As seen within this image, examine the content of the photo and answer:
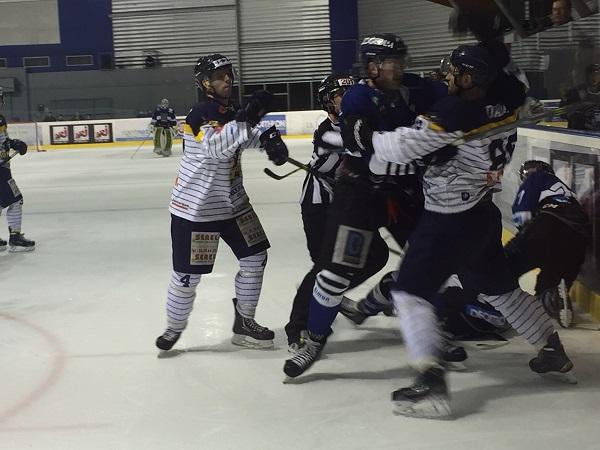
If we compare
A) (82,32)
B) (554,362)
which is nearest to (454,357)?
(554,362)

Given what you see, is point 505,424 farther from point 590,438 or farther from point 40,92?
point 40,92

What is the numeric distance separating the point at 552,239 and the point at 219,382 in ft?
4.94

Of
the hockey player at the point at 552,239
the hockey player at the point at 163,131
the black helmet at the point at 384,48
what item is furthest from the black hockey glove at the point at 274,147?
the hockey player at the point at 163,131

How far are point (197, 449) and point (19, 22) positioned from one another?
73.3 ft

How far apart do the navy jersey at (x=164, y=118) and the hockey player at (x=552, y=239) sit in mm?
11504

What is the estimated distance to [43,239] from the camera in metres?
5.83

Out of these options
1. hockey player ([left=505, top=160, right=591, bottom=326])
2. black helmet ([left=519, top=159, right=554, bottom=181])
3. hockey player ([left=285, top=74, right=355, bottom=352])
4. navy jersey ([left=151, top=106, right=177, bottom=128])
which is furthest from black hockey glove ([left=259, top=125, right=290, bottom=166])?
navy jersey ([left=151, top=106, right=177, bottom=128])

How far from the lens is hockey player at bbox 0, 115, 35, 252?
17.2 feet

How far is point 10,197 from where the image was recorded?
532 centimetres

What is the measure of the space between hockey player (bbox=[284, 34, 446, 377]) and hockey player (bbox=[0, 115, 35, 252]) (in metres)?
3.50

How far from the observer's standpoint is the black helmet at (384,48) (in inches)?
88.7

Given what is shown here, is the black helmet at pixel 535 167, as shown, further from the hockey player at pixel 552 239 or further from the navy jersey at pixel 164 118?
the navy jersey at pixel 164 118

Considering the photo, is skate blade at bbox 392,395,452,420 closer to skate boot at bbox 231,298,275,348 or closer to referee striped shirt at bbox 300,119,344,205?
skate boot at bbox 231,298,275,348

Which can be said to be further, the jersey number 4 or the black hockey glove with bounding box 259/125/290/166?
the black hockey glove with bounding box 259/125/290/166
